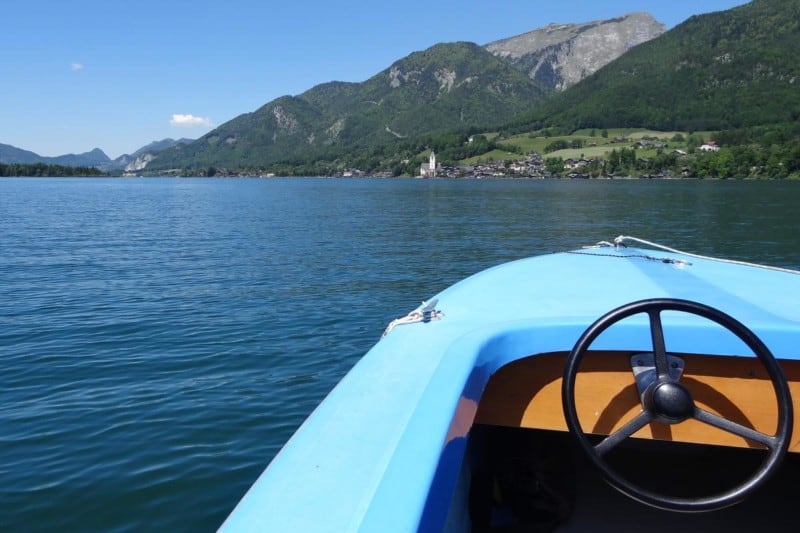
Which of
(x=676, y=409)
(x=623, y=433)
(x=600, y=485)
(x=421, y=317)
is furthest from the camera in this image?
(x=600, y=485)

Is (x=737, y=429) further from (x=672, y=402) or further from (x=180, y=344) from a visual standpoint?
(x=180, y=344)

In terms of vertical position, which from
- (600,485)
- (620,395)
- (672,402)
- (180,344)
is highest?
(672,402)

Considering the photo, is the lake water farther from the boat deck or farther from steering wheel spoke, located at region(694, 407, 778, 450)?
steering wheel spoke, located at region(694, 407, 778, 450)

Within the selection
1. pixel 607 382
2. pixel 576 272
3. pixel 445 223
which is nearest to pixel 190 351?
A: pixel 576 272

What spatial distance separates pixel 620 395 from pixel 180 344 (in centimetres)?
1060

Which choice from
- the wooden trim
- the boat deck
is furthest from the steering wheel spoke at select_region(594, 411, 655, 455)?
the boat deck

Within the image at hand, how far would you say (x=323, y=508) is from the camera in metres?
2.04

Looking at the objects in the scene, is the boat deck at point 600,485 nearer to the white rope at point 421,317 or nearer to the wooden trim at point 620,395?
the wooden trim at point 620,395

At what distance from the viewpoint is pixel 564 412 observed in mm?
2838

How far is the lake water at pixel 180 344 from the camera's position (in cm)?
697

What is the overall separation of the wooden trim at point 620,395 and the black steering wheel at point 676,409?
1.95 feet

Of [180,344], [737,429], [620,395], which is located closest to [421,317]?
[620,395]

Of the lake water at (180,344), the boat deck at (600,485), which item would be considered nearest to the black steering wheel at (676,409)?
the boat deck at (600,485)

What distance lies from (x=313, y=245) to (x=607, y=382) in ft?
88.2
